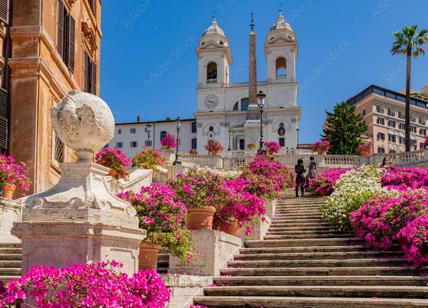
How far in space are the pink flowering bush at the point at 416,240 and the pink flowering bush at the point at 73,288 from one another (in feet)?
22.5

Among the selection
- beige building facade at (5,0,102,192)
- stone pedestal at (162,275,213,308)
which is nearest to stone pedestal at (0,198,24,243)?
beige building facade at (5,0,102,192)

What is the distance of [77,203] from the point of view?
17.7 feet

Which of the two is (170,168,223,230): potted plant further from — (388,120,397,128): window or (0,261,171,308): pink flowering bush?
(388,120,397,128): window

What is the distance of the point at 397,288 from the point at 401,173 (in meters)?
14.1

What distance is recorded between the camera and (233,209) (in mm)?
12016

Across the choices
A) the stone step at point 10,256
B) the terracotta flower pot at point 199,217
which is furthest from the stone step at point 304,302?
the stone step at point 10,256

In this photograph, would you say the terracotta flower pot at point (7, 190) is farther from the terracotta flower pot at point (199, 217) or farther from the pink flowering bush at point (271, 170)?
the pink flowering bush at point (271, 170)

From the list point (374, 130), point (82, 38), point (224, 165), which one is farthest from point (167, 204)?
point (374, 130)

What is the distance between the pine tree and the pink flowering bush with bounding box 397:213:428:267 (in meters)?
56.6

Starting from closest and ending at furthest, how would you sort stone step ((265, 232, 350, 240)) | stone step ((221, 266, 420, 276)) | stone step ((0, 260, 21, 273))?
stone step ((221, 266, 420, 276)) → stone step ((0, 260, 21, 273)) → stone step ((265, 232, 350, 240))

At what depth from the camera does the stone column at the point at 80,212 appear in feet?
17.3

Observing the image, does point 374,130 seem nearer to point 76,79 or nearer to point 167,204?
point 76,79

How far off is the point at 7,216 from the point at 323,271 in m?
7.82

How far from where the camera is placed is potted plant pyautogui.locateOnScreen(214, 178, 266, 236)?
1169cm
